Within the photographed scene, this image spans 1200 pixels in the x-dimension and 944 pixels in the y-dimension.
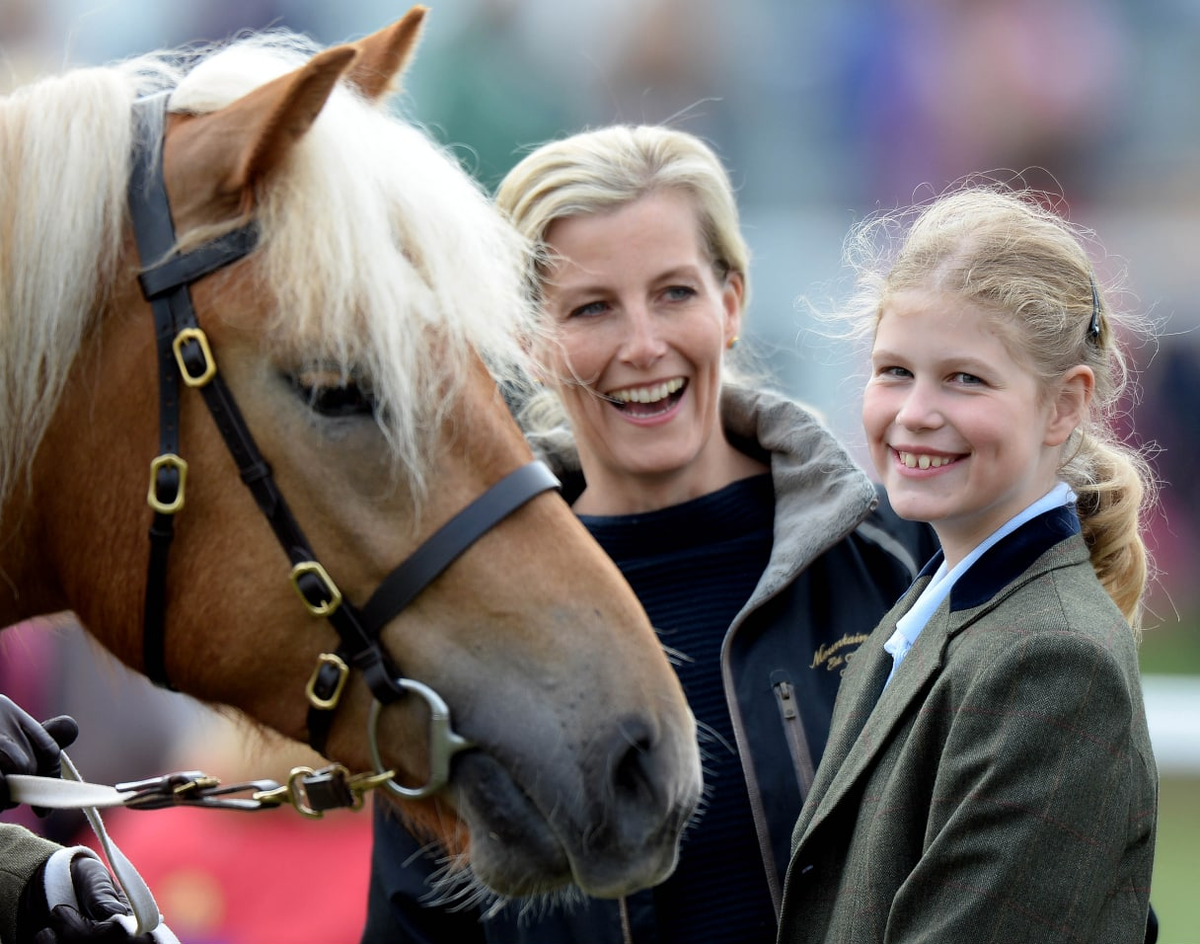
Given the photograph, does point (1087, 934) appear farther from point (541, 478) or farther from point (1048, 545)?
point (541, 478)

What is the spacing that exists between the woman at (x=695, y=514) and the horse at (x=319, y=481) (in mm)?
396

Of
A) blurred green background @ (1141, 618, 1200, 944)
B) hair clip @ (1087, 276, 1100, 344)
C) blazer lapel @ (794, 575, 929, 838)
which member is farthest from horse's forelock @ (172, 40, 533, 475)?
blurred green background @ (1141, 618, 1200, 944)

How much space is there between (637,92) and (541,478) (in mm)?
5631

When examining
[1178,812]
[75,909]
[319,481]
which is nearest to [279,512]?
[319,481]

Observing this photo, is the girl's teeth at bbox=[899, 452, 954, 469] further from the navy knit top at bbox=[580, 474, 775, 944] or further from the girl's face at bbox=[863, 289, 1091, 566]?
the navy knit top at bbox=[580, 474, 775, 944]

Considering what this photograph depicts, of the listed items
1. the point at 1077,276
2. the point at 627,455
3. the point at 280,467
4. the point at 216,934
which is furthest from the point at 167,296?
the point at 216,934

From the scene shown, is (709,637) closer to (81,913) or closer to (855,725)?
(855,725)

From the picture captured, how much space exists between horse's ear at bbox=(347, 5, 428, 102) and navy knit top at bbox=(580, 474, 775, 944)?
821 mm

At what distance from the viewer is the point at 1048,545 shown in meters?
1.64

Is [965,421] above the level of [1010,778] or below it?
above

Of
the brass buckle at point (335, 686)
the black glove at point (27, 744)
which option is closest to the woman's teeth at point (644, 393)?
the brass buckle at point (335, 686)

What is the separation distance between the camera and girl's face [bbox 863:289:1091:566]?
5.39ft

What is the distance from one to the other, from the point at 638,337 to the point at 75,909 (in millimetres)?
1222

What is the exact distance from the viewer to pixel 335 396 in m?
1.64
